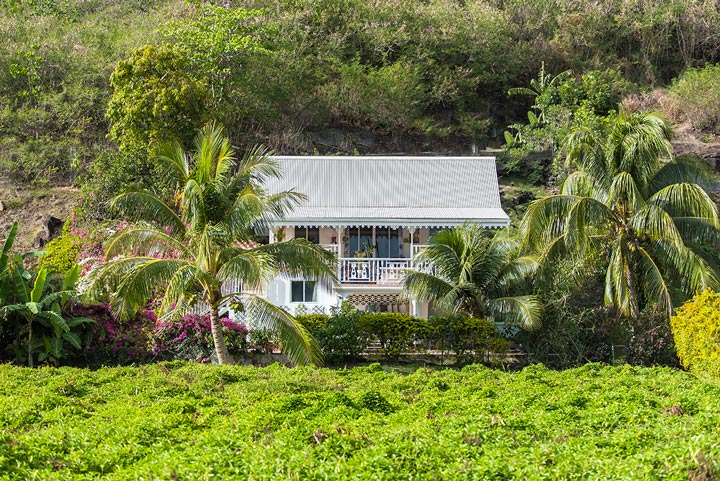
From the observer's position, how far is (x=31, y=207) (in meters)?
31.8

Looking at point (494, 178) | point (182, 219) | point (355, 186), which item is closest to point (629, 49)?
point (494, 178)

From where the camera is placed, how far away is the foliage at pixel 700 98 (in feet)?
123

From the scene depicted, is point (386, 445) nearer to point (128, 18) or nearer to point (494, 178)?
point (494, 178)

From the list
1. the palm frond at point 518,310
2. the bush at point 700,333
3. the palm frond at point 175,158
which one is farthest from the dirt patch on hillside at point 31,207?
the bush at point 700,333

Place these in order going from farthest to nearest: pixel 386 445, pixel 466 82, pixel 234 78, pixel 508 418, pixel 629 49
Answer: pixel 629 49
pixel 466 82
pixel 234 78
pixel 508 418
pixel 386 445

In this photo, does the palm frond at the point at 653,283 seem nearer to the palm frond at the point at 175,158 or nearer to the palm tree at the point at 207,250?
the palm tree at the point at 207,250

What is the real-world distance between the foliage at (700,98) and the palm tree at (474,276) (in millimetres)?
19173

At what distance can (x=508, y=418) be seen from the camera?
11664 mm

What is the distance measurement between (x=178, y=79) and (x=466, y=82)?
1476 centimetres

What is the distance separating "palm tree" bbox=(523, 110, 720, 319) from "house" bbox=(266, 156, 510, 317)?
164 inches

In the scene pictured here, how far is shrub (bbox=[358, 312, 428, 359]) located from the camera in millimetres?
21531

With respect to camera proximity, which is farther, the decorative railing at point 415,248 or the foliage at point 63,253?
the foliage at point 63,253

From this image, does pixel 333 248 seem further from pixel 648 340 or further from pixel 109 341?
pixel 648 340

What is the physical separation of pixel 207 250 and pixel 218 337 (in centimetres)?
247
